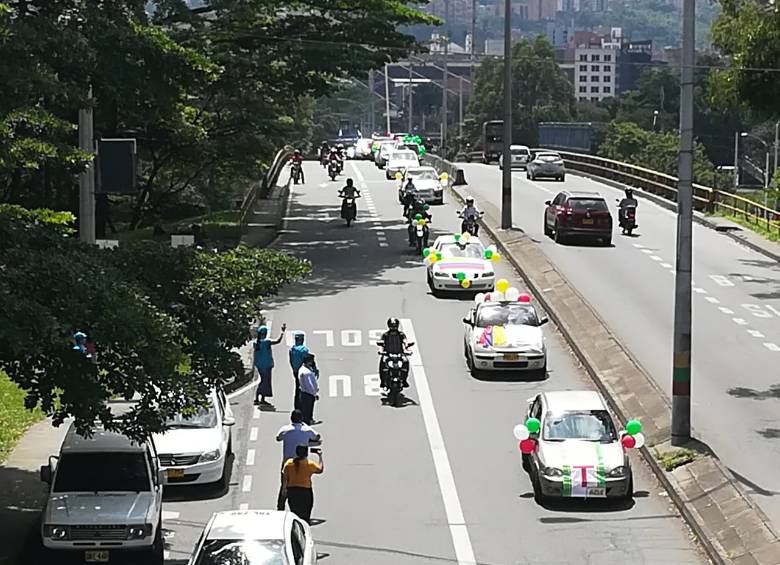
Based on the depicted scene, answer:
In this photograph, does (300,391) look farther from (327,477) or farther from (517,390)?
(517,390)

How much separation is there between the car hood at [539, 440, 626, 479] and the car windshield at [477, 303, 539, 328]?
8.34 m

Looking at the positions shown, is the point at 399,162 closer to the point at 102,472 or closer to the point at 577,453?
the point at 577,453

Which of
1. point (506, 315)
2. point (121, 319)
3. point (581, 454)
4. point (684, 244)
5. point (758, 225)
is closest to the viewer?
point (121, 319)

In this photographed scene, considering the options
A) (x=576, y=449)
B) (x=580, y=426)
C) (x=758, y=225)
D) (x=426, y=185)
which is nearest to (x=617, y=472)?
(x=576, y=449)

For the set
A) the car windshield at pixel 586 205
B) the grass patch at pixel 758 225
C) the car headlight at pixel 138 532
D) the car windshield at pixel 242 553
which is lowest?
the car headlight at pixel 138 532

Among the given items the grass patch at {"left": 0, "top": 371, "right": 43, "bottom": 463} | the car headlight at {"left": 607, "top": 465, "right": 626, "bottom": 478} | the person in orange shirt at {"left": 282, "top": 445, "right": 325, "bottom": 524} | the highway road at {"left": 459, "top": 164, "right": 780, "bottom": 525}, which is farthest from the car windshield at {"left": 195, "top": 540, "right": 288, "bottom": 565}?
the grass patch at {"left": 0, "top": 371, "right": 43, "bottom": 463}

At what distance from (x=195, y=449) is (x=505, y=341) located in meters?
9.04

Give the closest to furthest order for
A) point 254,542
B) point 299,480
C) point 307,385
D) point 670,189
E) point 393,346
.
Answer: point 254,542, point 299,480, point 307,385, point 393,346, point 670,189

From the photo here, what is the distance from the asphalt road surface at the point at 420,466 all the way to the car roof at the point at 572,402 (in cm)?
127

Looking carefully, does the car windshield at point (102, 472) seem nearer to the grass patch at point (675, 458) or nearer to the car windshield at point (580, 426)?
the car windshield at point (580, 426)

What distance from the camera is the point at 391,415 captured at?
2567 cm

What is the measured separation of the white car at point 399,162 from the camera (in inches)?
2911

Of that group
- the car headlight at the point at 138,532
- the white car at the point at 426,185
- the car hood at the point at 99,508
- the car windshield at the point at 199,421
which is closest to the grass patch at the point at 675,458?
the car windshield at the point at 199,421

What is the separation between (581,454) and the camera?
789 inches
